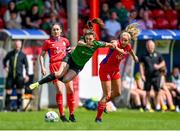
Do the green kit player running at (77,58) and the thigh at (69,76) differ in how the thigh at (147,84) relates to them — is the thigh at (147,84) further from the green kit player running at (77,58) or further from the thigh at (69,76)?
the thigh at (69,76)

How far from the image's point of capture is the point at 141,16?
1193 inches

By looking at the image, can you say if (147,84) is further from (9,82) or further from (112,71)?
(112,71)

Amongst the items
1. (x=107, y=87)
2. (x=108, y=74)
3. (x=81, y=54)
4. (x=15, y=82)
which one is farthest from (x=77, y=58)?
(x=15, y=82)

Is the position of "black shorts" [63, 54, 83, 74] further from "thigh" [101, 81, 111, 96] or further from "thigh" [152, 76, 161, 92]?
"thigh" [152, 76, 161, 92]

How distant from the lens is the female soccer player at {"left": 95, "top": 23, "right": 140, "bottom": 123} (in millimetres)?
18547

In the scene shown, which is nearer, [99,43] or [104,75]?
[99,43]

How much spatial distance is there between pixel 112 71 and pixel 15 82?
708cm

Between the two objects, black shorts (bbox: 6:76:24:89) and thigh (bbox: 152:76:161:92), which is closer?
black shorts (bbox: 6:76:24:89)

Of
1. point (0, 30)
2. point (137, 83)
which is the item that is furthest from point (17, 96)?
point (137, 83)

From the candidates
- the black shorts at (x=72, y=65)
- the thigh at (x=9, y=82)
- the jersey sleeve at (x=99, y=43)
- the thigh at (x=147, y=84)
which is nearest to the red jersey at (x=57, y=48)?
the black shorts at (x=72, y=65)

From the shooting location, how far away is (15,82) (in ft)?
82.7

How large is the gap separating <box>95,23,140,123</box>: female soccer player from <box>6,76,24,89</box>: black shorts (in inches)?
264

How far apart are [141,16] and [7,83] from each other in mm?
7076

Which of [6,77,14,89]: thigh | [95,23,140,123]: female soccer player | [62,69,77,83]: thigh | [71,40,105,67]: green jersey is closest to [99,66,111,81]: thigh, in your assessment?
[95,23,140,123]: female soccer player
